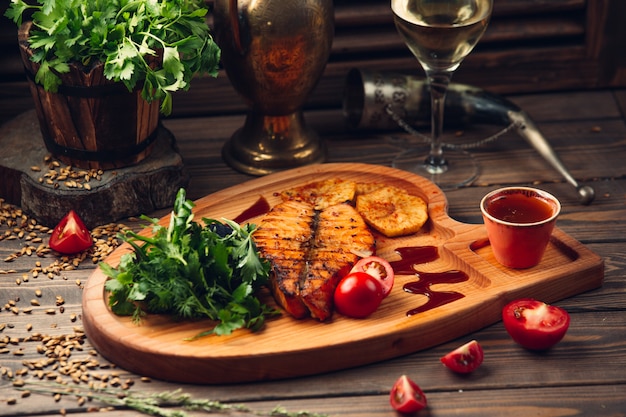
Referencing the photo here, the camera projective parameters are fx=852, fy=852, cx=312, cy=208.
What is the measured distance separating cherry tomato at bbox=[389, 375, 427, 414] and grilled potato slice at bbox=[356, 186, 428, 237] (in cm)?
60

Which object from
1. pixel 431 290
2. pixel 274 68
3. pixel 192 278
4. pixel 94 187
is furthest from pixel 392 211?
pixel 94 187

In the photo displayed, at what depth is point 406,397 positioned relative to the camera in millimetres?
1901

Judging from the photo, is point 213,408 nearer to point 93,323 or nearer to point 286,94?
point 93,323

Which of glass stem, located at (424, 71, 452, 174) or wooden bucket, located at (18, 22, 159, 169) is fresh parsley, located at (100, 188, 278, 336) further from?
glass stem, located at (424, 71, 452, 174)

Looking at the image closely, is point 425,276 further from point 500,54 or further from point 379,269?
point 500,54

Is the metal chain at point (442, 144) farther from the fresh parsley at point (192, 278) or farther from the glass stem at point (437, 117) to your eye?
the fresh parsley at point (192, 278)

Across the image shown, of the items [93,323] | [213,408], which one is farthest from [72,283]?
[213,408]

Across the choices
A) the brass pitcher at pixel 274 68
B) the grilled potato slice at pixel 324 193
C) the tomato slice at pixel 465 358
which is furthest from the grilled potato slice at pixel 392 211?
the tomato slice at pixel 465 358

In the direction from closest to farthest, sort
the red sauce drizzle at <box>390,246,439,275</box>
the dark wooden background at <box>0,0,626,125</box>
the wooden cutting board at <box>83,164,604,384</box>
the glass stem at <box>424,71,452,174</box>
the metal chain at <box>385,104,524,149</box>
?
the wooden cutting board at <box>83,164,604,384</box>, the red sauce drizzle at <box>390,246,439,275</box>, the glass stem at <box>424,71,452,174</box>, the metal chain at <box>385,104,524,149</box>, the dark wooden background at <box>0,0,626,125</box>

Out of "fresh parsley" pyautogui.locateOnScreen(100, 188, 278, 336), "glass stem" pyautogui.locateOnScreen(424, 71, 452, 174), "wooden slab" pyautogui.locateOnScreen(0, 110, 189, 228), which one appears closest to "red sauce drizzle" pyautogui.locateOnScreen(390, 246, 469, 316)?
"fresh parsley" pyautogui.locateOnScreen(100, 188, 278, 336)

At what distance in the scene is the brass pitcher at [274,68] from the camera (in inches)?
102

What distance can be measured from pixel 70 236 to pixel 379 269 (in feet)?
2.97

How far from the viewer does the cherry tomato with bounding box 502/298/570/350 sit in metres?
2.06

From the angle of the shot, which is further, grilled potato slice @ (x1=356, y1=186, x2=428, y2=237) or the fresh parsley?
grilled potato slice @ (x1=356, y1=186, x2=428, y2=237)
